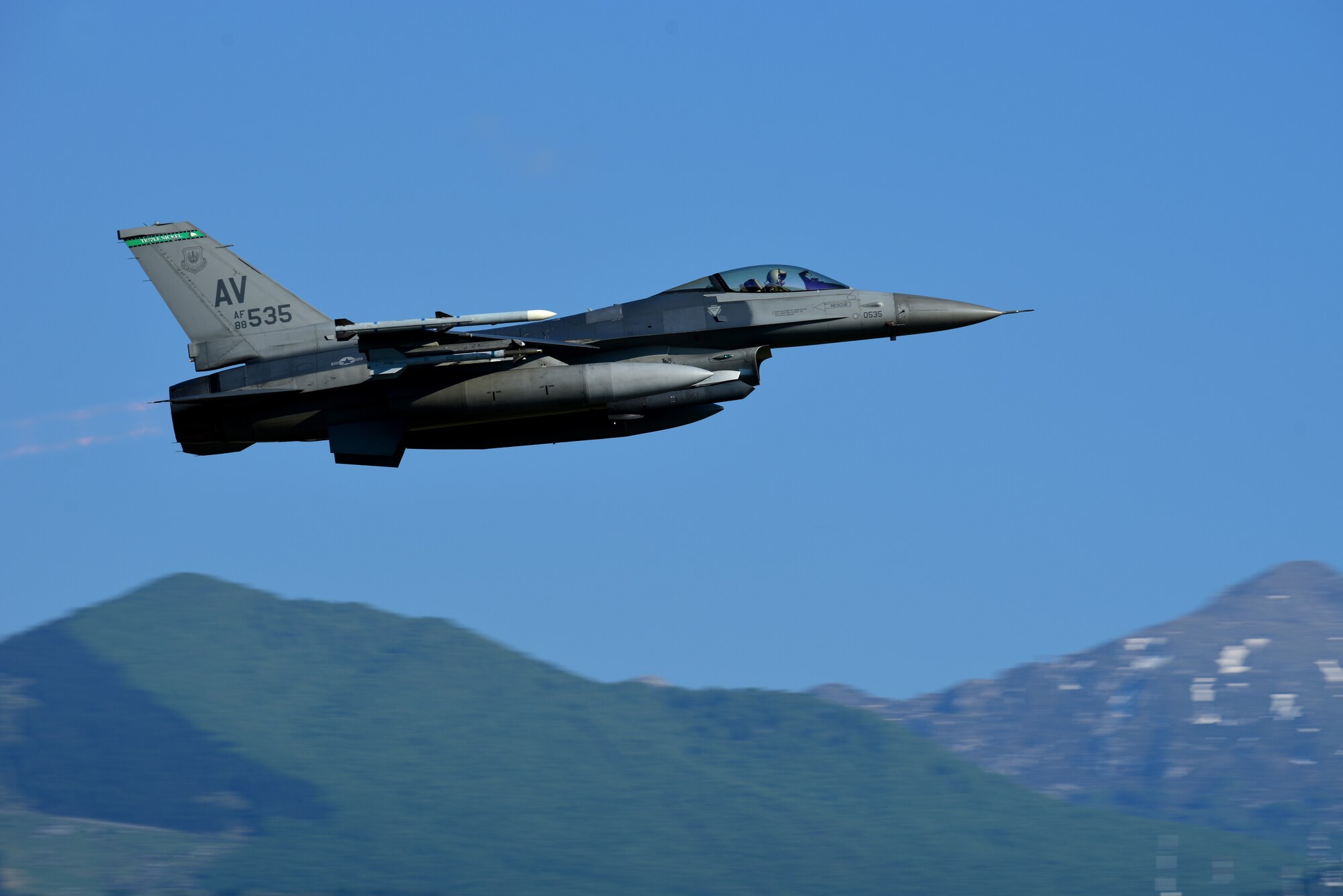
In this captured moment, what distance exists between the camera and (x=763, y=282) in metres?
27.8

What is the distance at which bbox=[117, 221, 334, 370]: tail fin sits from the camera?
27781mm

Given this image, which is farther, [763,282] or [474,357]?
[763,282]

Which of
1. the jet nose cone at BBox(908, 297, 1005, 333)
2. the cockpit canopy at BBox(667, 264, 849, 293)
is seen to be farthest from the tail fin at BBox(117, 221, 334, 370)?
the jet nose cone at BBox(908, 297, 1005, 333)

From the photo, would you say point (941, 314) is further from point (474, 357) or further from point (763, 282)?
point (474, 357)

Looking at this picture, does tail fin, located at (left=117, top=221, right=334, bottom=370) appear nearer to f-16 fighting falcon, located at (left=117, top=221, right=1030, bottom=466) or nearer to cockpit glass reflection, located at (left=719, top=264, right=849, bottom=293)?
f-16 fighting falcon, located at (left=117, top=221, right=1030, bottom=466)

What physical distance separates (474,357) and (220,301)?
18.3ft

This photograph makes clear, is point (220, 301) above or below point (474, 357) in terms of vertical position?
above

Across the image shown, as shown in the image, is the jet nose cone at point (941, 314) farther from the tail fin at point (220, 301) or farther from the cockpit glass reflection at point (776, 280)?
the tail fin at point (220, 301)

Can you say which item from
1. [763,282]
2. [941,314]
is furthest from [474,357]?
[941,314]

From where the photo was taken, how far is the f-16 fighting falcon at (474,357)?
25688 mm

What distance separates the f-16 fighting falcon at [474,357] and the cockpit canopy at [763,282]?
27 mm

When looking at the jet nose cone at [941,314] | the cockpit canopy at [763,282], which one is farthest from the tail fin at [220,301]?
the jet nose cone at [941,314]

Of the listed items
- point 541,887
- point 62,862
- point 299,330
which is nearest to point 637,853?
point 541,887

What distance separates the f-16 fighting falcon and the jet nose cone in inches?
1.1
